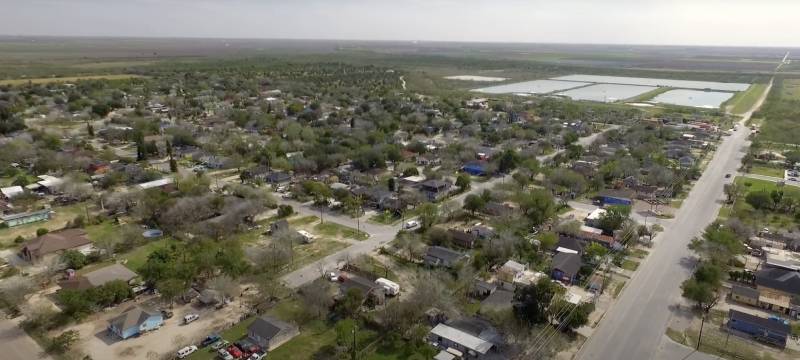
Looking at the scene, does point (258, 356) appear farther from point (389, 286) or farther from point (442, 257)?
point (442, 257)

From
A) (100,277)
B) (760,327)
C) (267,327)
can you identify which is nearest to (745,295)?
(760,327)

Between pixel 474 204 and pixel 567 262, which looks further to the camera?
pixel 474 204

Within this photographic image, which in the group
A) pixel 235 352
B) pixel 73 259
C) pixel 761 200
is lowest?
pixel 235 352

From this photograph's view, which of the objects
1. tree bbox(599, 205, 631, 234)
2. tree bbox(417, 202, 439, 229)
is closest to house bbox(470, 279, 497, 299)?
tree bbox(417, 202, 439, 229)

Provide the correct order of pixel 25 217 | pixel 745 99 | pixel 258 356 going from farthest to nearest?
pixel 745 99, pixel 25 217, pixel 258 356

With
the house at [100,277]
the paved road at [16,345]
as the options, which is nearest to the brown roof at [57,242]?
the house at [100,277]

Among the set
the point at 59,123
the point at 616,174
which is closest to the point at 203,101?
the point at 59,123
